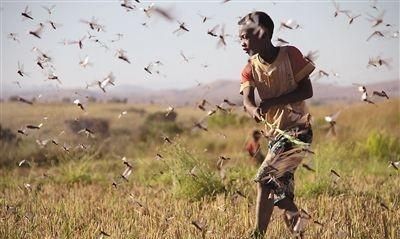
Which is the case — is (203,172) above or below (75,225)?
below

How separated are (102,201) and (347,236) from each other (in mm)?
3650

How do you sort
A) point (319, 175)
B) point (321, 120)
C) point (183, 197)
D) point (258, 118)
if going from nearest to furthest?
point (258, 118) < point (183, 197) < point (319, 175) < point (321, 120)

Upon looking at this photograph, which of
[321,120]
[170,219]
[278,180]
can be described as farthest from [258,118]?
[321,120]

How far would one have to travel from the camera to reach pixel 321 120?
20.3 metres

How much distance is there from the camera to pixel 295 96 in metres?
4.88

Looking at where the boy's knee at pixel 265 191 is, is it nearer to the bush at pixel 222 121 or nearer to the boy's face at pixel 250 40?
the boy's face at pixel 250 40

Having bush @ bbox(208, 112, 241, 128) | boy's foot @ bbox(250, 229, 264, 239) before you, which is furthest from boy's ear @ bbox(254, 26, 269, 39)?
bush @ bbox(208, 112, 241, 128)

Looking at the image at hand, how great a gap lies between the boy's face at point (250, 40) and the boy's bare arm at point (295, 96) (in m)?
0.40

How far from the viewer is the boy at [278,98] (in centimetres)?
488

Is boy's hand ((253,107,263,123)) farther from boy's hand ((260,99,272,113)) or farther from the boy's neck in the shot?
the boy's neck

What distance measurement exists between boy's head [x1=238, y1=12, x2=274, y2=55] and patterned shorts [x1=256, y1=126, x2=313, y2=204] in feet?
2.33

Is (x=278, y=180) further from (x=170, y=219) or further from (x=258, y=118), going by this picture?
(x=170, y=219)

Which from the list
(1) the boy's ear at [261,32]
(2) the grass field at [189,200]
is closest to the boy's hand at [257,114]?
(1) the boy's ear at [261,32]

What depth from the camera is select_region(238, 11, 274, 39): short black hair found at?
473 cm
